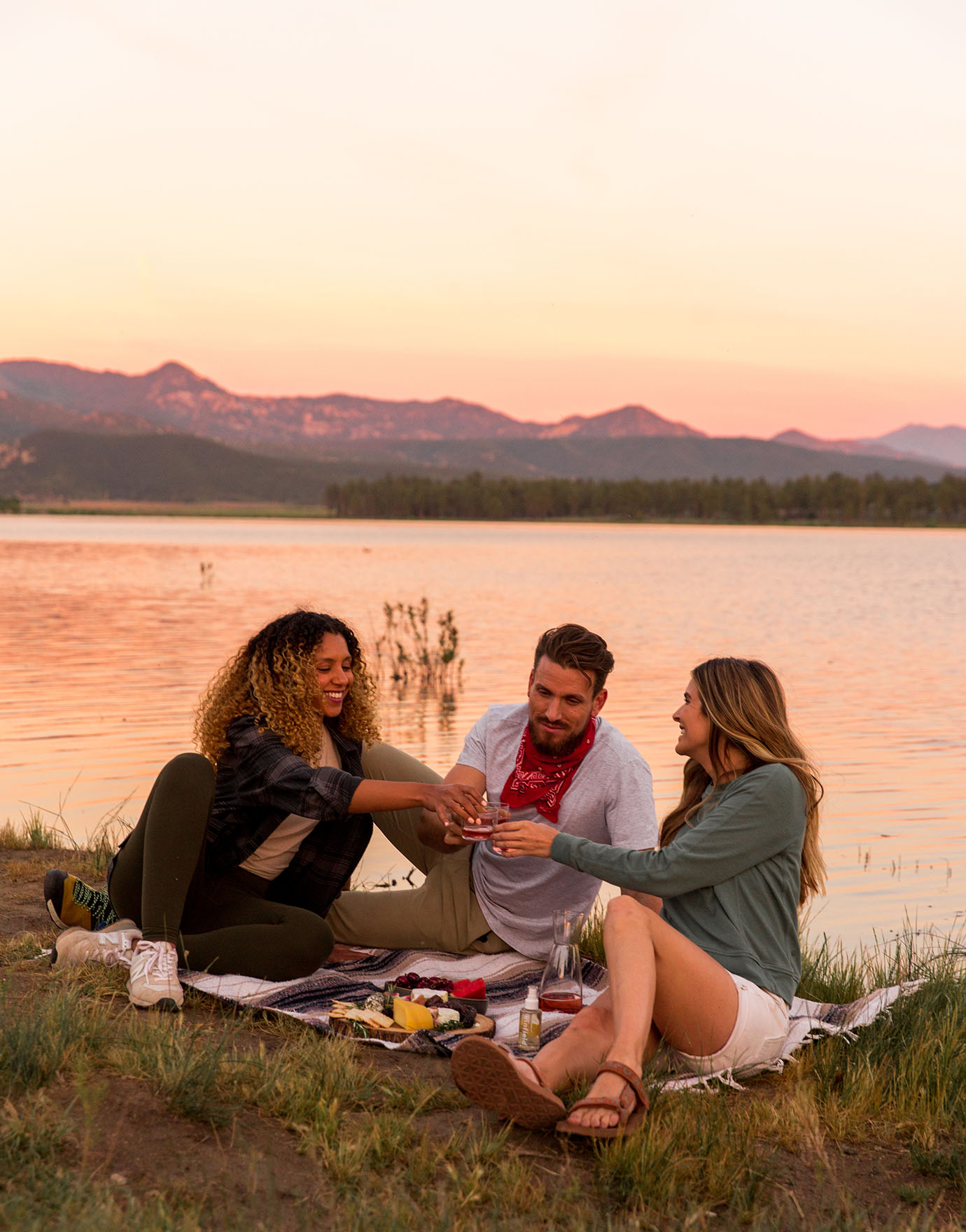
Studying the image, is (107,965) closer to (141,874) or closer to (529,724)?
(141,874)

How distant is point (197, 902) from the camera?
16.0ft

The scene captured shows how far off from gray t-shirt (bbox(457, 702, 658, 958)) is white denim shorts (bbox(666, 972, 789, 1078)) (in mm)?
800

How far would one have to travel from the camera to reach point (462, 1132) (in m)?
3.52

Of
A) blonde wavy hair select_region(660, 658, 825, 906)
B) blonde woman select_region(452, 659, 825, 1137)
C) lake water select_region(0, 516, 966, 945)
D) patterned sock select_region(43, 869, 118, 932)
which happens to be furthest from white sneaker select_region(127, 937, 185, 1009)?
lake water select_region(0, 516, 966, 945)

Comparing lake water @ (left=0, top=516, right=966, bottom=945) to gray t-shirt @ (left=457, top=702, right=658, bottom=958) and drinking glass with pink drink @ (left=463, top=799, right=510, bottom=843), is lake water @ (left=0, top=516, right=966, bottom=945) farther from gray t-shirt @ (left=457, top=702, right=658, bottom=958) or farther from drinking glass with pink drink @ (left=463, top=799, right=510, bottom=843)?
drinking glass with pink drink @ (left=463, top=799, right=510, bottom=843)

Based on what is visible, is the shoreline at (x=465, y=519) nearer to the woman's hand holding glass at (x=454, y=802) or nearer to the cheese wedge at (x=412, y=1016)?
the woman's hand holding glass at (x=454, y=802)

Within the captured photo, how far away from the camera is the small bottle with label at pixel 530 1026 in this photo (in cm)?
414

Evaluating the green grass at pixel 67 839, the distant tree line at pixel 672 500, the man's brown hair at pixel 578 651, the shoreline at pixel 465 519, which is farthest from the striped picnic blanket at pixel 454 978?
the distant tree line at pixel 672 500

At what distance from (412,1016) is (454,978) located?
73 cm

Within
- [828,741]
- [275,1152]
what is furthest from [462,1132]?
[828,741]

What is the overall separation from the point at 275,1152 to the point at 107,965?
1.68 meters

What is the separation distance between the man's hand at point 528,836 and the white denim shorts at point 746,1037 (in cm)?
74

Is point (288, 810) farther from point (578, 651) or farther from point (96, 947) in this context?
point (578, 651)

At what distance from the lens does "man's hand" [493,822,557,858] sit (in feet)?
14.0
